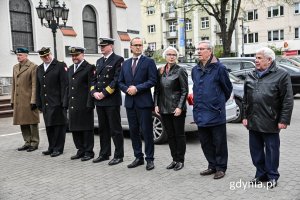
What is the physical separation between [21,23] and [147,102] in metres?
15.3

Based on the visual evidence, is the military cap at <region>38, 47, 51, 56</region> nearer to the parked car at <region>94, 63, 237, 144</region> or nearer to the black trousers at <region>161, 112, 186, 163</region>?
the parked car at <region>94, 63, 237, 144</region>

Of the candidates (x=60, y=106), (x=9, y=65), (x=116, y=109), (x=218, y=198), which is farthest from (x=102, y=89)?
(x=9, y=65)

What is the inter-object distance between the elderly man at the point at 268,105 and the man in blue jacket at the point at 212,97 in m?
0.42

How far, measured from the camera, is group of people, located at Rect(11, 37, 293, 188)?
462cm

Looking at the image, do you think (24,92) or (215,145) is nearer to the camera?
(215,145)

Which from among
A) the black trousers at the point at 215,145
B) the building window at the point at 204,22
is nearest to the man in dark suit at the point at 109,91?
the black trousers at the point at 215,145

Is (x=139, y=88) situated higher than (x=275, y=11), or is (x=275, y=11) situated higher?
(x=275, y=11)

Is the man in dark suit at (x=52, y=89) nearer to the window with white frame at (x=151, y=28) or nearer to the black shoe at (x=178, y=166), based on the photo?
the black shoe at (x=178, y=166)

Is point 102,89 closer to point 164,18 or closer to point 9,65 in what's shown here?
point 9,65

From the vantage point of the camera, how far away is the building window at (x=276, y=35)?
50.6 metres

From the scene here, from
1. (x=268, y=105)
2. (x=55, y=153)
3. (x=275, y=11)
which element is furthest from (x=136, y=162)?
(x=275, y=11)

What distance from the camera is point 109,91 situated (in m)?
6.09

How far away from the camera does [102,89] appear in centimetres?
619

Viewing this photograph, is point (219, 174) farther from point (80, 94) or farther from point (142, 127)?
point (80, 94)
